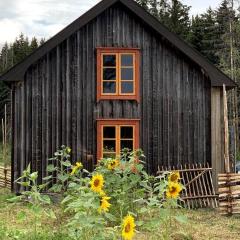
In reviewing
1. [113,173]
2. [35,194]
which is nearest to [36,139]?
[113,173]

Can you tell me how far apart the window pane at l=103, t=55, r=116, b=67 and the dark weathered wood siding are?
14.0 inches

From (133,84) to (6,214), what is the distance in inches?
228

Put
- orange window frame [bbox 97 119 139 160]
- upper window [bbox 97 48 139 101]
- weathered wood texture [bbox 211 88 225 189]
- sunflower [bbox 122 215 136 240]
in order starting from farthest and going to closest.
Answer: weathered wood texture [bbox 211 88 225 189], upper window [bbox 97 48 139 101], orange window frame [bbox 97 119 139 160], sunflower [bbox 122 215 136 240]

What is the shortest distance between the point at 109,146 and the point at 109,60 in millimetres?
2698

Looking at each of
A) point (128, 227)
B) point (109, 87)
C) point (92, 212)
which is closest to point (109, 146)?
point (109, 87)

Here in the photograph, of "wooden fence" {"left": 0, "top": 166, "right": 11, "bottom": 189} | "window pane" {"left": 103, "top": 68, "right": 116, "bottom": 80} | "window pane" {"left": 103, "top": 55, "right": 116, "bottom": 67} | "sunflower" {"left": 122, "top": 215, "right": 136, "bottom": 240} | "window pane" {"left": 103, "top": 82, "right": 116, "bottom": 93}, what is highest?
"window pane" {"left": 103, "top": 55, "right": 116, "bottom": 67}

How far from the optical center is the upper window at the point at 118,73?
16.7m

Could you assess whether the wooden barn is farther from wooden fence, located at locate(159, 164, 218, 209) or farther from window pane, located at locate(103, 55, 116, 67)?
wooden fence, located at locate(159, 164, 218, 209)

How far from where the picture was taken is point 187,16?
64.0 m

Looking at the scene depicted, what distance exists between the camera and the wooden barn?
16.5m

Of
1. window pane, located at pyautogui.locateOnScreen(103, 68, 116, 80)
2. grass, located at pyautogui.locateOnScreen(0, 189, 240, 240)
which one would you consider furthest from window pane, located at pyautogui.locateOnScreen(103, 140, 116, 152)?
grass, located at pyautogui.locateOnScreen(0, 189, 240, 240)

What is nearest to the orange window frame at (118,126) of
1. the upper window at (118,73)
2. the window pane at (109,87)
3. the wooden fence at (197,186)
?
the upper window at (118,73)

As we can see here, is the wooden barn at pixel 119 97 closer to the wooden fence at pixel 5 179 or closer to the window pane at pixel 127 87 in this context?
the window pane at pixel 127 87

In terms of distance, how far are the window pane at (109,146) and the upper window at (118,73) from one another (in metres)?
1.37
